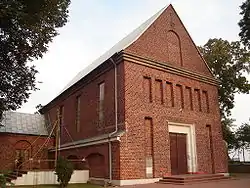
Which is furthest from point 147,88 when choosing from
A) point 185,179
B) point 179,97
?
point 185,179

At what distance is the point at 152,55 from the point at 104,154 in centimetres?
788

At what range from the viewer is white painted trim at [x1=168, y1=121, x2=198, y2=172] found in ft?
68.8

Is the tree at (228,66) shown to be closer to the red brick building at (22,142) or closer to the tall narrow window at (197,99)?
the tall narrow window at (197,99)

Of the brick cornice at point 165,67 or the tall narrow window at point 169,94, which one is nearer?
the brick cornice at point 165,67

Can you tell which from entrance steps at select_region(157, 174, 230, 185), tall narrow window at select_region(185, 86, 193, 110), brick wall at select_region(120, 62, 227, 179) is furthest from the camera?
tall narrow window at select_region(185, 86, 193, 110)

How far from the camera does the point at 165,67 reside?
21.0 metres

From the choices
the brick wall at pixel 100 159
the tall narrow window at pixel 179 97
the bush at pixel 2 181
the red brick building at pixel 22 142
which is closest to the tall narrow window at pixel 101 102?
the brick wall at pixel 100 159

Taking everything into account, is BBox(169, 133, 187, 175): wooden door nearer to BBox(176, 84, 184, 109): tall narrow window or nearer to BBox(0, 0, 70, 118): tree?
BBox(176, 84, 184, 109): tall narrow window

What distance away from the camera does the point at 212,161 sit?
2259 centimetres

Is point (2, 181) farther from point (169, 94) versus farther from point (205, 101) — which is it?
point (205, 101)

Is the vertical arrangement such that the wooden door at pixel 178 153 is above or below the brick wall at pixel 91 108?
below

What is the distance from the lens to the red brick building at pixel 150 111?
17719 mm

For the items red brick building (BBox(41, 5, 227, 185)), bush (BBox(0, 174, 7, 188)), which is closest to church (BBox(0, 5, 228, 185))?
red brick building (BBox(41, 5, 227, 185))

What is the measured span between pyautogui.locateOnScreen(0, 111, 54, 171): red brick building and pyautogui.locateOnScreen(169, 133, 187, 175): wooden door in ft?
43.4
